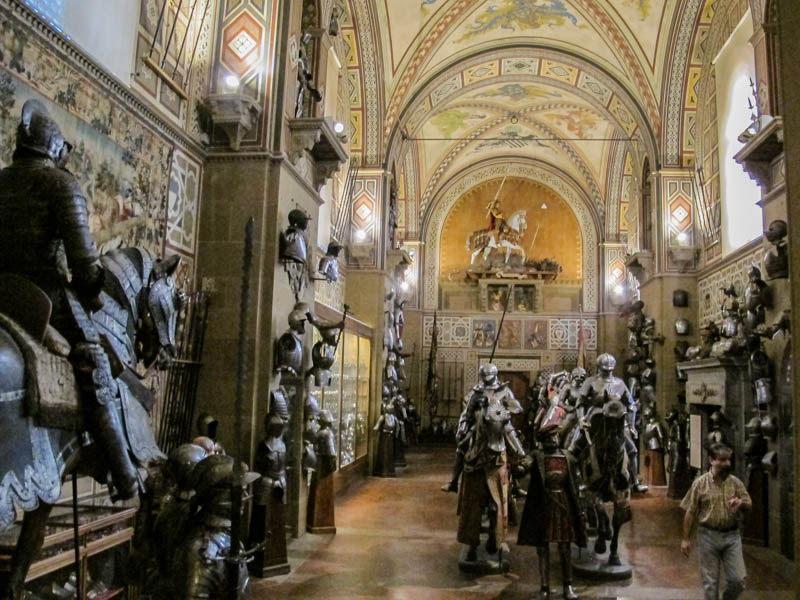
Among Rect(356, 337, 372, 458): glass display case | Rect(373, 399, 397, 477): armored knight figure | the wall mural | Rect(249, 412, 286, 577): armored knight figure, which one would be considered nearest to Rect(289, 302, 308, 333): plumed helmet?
Rect(249, 412, 286, 577): armored knight figure

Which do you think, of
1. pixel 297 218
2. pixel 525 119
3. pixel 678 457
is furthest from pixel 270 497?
pixel 525 119

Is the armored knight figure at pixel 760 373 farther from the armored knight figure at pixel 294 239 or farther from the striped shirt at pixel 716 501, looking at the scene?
the armored knight figure at pixel 294 239

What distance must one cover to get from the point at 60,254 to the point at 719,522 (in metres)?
4.83

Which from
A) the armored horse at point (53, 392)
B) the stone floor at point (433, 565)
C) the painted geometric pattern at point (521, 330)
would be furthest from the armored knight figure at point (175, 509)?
the painted geometric pattern at point (521, 330)

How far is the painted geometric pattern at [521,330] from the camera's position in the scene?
2083cm

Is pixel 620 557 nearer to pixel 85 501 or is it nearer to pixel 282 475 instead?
pixel 282 475

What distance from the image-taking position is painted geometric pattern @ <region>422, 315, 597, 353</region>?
20828 mm

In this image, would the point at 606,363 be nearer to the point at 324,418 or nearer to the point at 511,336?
the point at 324,418

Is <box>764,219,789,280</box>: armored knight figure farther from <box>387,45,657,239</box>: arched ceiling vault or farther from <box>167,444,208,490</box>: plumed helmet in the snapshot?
<box>167,444,208,490</box>: plumed helmet

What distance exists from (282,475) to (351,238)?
805 cm

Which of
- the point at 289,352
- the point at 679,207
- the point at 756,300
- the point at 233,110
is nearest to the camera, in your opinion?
the point at 233,110

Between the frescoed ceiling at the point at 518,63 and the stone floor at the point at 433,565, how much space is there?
780cm

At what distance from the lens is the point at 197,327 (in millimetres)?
6848

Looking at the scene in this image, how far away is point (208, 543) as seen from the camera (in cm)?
339
